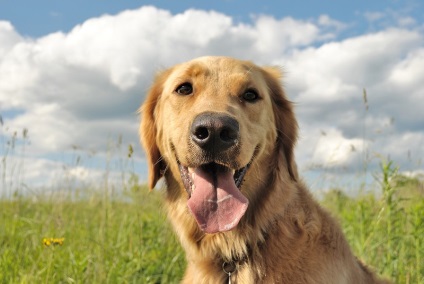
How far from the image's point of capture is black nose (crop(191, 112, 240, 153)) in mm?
2777

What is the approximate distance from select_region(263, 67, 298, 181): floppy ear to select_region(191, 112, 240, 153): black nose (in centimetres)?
79

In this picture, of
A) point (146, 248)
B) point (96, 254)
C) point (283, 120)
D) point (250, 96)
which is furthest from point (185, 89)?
point (96, 254)

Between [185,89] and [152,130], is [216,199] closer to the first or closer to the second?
[185,89]

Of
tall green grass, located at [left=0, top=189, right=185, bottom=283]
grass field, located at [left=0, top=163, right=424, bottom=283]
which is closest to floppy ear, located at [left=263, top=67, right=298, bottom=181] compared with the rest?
grass field, located at [left=0, top=163, right=424, bottom=283]

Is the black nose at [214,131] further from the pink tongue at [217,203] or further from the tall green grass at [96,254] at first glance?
the tall green grass at [96,254]

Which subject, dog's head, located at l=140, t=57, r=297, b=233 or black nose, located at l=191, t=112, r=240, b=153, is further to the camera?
dog's head, located at l=140, t=57, r=297, b=233

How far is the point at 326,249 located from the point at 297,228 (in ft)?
0.72

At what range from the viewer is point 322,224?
3.23m

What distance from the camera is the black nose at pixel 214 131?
2777mm

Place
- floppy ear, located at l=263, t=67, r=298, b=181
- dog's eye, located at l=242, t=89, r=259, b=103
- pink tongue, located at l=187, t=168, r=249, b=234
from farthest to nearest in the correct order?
floppy ear, located at l=263, t=67, r=298, b=181
dog's eye, located at l=242, t=89, r=259, b=103
pink tongue, located at l=187, t=168, r=249, b=234

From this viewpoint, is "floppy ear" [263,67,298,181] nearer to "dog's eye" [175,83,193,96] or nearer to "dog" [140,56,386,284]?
"dog" [140,56,386,284]

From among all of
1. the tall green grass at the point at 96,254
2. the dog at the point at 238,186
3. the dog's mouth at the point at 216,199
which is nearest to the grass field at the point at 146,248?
the tall green grass at the point at 96,254

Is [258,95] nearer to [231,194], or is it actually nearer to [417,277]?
[231,194]

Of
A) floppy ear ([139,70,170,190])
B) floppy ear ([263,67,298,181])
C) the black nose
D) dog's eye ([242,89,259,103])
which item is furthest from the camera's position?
floppy ear ([139,70,170,190])
